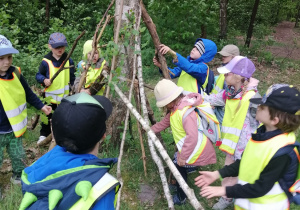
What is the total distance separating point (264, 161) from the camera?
1755mm

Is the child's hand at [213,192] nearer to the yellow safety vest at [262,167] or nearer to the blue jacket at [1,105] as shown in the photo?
the yellow safety vest at [262,167]

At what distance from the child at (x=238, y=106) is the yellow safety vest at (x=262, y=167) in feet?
2.71

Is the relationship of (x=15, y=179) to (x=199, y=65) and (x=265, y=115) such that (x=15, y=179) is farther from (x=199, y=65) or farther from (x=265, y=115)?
(x=265, y=115)

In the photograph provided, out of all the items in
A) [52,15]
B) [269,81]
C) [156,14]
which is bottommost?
[269,81]

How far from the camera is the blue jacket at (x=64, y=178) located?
49.5 inches

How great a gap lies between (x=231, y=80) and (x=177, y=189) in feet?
4.74

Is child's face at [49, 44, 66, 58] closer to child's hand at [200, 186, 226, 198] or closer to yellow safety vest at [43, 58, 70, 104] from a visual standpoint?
yellow safety vest at [43, 58, 70, 104]

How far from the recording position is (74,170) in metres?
1.29

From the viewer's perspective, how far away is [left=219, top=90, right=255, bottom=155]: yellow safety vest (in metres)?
2.76

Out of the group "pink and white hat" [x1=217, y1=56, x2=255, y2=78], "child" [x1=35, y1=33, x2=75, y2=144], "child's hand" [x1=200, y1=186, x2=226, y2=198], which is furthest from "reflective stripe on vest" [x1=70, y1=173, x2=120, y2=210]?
"child" [x1=35, y1=33, x2=75, y2=144]

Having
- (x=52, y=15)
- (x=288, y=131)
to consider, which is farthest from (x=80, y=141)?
(x=52, y=15)

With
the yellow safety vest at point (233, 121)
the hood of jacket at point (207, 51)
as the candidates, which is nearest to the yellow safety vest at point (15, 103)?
the hood of jacket at point (207, 51)

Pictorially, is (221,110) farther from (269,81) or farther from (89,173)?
(269,81)

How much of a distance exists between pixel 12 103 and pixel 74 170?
1943 millimetres
